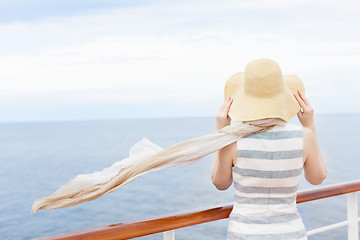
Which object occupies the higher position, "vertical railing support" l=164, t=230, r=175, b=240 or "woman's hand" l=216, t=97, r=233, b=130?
"woman's hand" l=216, t=97, r=233, b=130

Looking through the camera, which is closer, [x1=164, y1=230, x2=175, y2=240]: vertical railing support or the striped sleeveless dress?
the striped sleeveless dress

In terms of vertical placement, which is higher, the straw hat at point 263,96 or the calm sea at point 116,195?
the straw hat at point 263,96

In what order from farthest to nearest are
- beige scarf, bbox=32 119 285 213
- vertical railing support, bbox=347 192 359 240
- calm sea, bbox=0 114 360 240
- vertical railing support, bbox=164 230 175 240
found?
calm sea, bbox=0 114 360 240, vertical railing support, bbox=347 192 359 240, vertical railing support, bbox=164 230 175 240, beige scarf, bbox=32 119 285 213

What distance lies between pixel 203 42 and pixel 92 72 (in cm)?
2256

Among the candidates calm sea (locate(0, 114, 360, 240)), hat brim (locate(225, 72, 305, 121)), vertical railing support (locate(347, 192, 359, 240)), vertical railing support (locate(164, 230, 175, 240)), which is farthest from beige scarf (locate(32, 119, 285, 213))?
calm sea (locate(0, 114, 360, 240))

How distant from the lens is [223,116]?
4.45 ft

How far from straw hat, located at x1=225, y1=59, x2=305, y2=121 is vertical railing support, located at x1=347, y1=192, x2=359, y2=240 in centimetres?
80

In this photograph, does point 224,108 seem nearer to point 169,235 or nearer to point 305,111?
point 305,111

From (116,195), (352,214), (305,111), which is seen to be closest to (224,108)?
(305,111)

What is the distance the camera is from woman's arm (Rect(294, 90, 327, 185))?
133 centimetres

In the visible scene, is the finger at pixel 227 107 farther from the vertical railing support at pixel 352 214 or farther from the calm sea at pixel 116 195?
the calm sea at pixel 116 195

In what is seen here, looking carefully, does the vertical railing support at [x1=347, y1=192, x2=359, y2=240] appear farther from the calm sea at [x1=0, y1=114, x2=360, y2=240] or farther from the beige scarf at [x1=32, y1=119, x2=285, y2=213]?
the calm sea at [x1=0, y1=114, x2=360, y2=240]

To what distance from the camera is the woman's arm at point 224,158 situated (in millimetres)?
1311

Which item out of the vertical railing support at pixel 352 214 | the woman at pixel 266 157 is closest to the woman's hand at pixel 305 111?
the woman at pixel 266 157
